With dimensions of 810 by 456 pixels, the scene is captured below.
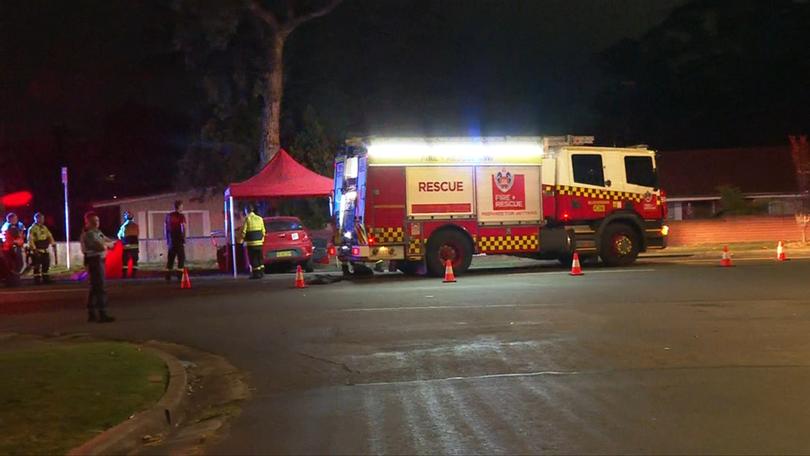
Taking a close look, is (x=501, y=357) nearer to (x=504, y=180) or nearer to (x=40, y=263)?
(x=504, y=180)

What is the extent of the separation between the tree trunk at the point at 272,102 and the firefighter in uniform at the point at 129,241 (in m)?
9.19

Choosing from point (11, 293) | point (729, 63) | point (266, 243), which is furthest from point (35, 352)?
point (729, 63)

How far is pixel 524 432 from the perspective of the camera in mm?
6355

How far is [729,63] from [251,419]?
44.8m

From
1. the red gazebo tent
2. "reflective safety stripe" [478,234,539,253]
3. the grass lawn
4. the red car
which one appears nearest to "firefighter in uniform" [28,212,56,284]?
the red gazebo tent

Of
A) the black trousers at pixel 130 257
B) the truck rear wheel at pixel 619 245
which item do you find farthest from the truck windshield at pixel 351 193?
the truck rear wheel at pixel 619 245

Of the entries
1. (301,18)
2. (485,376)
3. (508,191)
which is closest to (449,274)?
(508,191)

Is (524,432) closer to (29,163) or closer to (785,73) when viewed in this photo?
(785,73)

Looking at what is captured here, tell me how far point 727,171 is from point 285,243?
2645 centimetres

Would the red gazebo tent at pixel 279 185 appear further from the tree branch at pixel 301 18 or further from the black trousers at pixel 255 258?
the tree branch at pixel 301 18

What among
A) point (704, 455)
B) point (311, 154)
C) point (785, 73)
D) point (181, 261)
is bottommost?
point (704, 455)

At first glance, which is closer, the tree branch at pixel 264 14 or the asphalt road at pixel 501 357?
the asphalt road at pixel 501 357

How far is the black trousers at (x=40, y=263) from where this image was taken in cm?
2050

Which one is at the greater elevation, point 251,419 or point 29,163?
point 29,163
